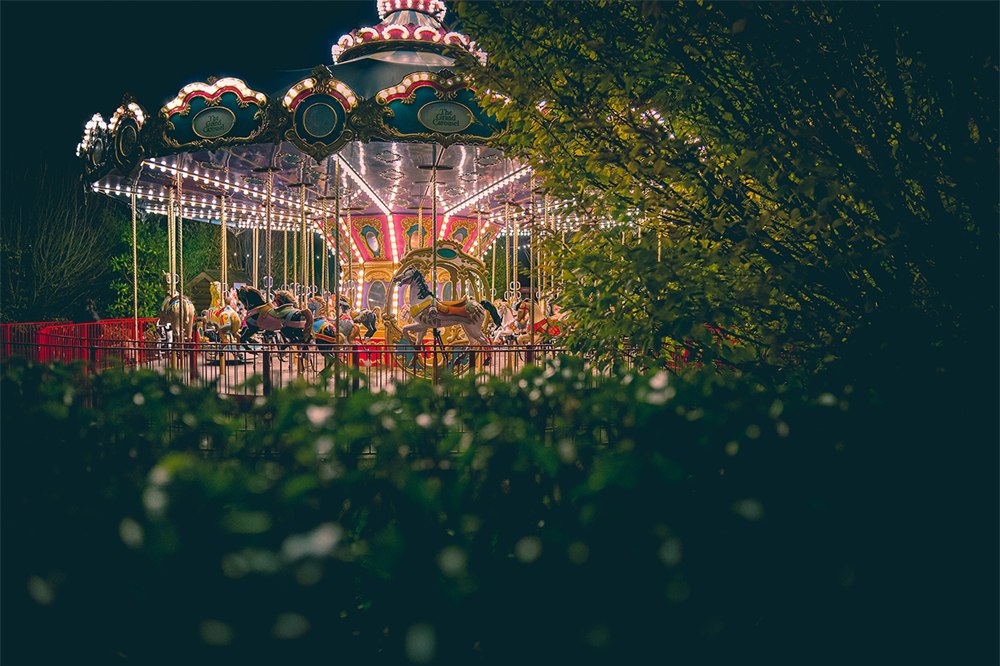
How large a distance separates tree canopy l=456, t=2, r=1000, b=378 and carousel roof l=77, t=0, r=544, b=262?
0.98 m

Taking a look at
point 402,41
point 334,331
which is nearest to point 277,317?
point 334,331

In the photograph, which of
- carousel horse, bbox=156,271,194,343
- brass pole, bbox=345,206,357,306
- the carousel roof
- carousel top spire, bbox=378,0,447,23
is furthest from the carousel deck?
carousel top spire, bbox=378,0,447,23

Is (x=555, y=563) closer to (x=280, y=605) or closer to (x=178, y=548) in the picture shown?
(x=280, y=605)

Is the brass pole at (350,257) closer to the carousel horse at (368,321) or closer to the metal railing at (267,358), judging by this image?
the carousel horse at (368,321)

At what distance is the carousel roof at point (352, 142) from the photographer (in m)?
10.1

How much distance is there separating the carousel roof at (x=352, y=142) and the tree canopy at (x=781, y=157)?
0.98 meters

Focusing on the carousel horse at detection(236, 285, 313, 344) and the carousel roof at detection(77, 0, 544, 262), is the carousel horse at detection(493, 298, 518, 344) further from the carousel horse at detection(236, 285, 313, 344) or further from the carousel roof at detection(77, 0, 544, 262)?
the carousel horse at detection(236, 285, 313, 344)

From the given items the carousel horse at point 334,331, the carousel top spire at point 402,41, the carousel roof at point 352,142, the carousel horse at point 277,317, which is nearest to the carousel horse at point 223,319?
the carousel horse at point 277,317

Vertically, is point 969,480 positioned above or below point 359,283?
below

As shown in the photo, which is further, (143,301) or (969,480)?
(143,301)

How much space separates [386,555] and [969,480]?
2.10 metres

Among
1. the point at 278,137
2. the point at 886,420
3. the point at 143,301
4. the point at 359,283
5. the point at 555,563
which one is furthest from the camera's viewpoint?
the point at 143,301

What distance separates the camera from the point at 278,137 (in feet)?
33.7

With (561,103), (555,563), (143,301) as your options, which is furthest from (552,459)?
(143,301)
